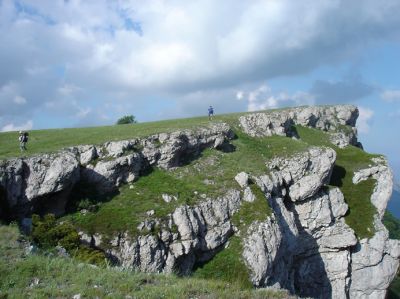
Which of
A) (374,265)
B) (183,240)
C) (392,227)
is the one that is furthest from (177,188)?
(392,227)

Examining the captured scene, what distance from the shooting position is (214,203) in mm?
36312

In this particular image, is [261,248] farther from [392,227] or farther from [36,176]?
[392,227]

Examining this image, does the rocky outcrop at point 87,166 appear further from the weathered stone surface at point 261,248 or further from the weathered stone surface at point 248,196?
the weathered stone surface at point 261,248

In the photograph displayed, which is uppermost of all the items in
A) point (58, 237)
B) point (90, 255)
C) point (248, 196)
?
point (248, 196)

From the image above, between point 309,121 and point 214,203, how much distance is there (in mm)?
37279

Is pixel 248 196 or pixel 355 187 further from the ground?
pixel 248 196

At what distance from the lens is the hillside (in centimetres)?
3069

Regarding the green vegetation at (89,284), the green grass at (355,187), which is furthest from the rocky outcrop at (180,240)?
the green grass at (355,187)

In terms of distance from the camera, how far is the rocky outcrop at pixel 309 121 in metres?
55.3

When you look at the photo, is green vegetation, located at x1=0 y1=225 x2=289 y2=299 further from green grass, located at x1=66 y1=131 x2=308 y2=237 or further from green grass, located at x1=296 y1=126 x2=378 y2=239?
green grass, located at x1=296 y1=126 x2=378 y2=239

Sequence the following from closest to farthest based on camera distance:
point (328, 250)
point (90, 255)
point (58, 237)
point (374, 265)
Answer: point (90, 255) → point (58, 237) → point (328, 250) → point (374, 265)

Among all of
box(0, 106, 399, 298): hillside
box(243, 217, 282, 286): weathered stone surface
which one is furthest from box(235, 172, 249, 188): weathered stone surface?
box(243, 217, 282, 286): weathered stone surface

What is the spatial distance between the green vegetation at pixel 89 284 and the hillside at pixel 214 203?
1.63 ft

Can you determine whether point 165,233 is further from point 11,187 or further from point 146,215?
point 11,187
